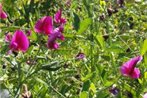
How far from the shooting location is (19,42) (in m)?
1.35

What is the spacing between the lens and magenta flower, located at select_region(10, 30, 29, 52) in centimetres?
134

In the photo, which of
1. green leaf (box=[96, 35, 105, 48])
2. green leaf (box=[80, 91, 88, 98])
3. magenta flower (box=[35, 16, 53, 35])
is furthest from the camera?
green leaf (box=[96, 35, 105, 48])

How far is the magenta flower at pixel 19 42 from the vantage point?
134cm

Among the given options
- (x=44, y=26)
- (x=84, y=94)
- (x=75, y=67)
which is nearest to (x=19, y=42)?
(x=44, y=26)

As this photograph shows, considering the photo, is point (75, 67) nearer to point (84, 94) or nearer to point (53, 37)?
point (53, 37)

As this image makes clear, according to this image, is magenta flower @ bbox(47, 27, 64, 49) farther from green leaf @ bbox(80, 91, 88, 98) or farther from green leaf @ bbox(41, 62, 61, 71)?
green leaf @ bbox(80, 91, 88, 98)

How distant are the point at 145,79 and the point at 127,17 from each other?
143cm

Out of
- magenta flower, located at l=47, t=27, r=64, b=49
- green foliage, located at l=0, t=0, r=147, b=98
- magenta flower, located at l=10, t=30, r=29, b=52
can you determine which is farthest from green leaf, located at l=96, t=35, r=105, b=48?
magenta flower, located at l=10, t=30, r=29, b=52

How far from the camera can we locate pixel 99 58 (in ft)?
5.41

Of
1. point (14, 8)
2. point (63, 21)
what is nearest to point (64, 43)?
point (63, 21)

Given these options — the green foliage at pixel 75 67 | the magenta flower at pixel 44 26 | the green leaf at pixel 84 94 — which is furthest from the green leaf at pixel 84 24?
the green leaf at pixel 84 94

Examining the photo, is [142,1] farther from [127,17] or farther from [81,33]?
[81,33]

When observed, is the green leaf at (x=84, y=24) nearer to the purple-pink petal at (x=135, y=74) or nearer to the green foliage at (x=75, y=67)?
the green foliage at (x=75, y=67)

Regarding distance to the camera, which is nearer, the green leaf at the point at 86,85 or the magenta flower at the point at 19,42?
the magenta flower at the point at 19,42
